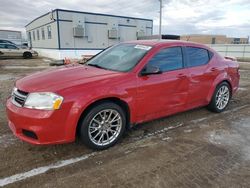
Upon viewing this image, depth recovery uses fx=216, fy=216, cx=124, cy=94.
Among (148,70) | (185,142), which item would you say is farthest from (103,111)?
(185,142)

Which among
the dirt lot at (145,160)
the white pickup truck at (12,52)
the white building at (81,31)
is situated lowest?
the dirt lot at (145,160)

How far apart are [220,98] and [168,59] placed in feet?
6.51

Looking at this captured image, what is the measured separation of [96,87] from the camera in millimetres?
3039

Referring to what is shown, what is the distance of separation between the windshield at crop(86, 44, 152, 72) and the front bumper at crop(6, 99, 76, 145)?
126cm

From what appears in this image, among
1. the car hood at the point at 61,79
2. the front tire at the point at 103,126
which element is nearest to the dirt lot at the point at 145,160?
the front tire at the point at 103,126

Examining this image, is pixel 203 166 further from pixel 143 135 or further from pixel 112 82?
pixel 112 82

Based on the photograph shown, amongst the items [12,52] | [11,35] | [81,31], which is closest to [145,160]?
[81,31]

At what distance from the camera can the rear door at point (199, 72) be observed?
4.26 meters

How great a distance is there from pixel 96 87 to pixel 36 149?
136 centimetres

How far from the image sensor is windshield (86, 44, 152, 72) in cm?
362

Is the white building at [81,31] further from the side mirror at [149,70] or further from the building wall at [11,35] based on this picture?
the building wall at [11,35]

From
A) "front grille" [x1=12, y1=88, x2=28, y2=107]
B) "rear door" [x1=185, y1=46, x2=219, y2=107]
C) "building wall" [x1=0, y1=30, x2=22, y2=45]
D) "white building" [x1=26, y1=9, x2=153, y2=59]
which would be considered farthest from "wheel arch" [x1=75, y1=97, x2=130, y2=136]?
"building wall" [x1=0, y1=30, x2=22, y2=45]

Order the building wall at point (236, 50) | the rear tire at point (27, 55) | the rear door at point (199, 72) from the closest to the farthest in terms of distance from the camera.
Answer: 1. the rear door at point (199, 72)
2. the rear tire at point (27, 55)
3. the building wall at point (236, 50)

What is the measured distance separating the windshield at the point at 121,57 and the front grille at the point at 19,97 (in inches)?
54.8
